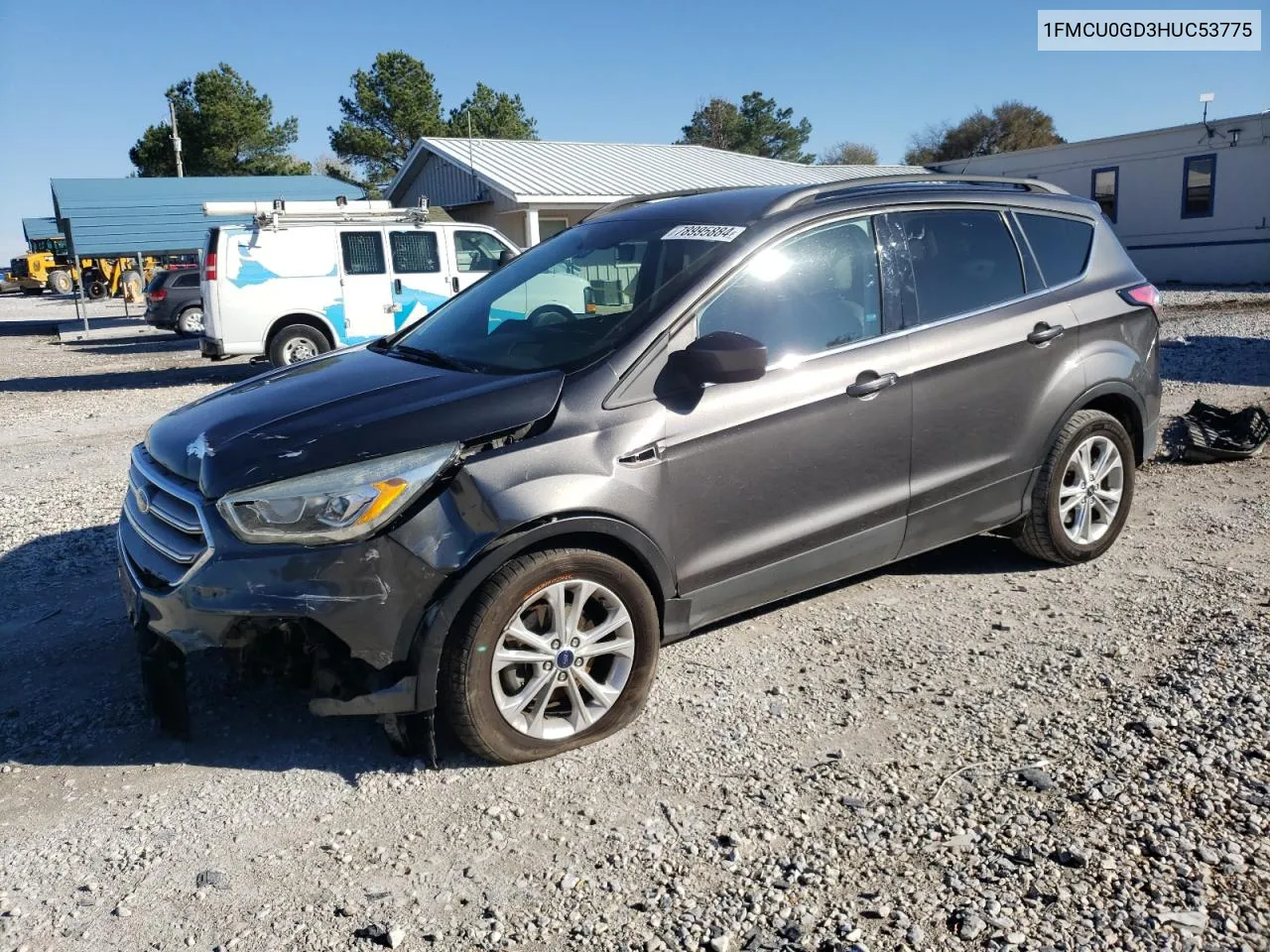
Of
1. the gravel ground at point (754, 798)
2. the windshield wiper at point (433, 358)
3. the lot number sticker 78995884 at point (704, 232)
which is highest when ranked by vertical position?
the lot number sticker 78995884 at point (704, 232)

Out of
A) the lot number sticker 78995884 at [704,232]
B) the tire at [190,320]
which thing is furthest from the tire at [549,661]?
the tire at [190,320]

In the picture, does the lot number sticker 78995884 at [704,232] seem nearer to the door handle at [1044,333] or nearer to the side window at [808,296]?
the side window at [808,296]

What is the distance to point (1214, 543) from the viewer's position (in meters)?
5.36

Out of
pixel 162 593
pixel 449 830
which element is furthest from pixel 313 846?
pixel 162 593

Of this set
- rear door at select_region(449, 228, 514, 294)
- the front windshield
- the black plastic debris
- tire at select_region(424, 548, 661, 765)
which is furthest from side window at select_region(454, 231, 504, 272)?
tire at select_region(424, 548, 661, 765)

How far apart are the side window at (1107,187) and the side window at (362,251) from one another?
2202cm

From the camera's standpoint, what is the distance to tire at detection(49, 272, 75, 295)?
53.7 metres

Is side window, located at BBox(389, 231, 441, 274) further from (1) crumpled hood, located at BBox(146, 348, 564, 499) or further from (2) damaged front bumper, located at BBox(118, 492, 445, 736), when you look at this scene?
(2) damaged front bumper, located at BBox(118, 492, 445, 736)

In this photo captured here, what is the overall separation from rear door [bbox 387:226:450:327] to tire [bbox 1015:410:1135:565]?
1018 centimetres

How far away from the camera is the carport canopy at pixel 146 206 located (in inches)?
1232

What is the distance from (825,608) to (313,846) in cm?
254

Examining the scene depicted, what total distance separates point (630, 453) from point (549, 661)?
0.76 meters

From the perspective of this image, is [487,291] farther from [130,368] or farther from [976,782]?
[130,368]

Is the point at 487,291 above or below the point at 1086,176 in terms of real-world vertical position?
below
